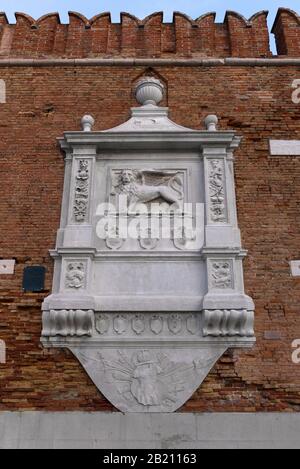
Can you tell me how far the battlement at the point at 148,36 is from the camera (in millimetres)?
9344

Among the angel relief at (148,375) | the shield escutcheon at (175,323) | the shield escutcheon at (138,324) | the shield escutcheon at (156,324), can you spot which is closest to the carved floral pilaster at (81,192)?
the shield escutcheon at (138,324)

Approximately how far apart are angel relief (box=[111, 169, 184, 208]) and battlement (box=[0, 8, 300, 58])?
252cm

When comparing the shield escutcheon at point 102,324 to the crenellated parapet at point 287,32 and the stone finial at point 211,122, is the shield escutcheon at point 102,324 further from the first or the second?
the crenellated parapet at point 287,32

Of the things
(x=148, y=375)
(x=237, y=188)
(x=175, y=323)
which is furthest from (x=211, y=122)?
(x=148, y=375)

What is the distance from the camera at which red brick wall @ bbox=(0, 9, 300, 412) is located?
641cm

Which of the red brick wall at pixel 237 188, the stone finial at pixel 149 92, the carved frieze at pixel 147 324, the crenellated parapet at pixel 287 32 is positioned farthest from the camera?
the crenellated parapet at pixel 287 32

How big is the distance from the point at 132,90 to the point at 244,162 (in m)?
2.04

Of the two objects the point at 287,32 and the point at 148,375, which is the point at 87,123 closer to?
the point at 148,375

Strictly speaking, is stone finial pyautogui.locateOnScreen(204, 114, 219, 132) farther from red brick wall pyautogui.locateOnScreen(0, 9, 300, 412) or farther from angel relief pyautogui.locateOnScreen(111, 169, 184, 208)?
angel relief pyautogui.locateOnScreen(111, 169, 184, 208)

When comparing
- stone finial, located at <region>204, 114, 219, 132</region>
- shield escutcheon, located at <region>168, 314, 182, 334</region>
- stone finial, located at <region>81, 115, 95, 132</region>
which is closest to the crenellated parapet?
stone finial, located at <region>204, 114, 219, 132</region>

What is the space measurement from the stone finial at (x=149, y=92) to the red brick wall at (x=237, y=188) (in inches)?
7.1

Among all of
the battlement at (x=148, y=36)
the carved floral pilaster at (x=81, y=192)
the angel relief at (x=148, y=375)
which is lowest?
the angel relief at (x=148, y=375)

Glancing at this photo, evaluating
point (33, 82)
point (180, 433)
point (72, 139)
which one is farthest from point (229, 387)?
point (33, 82)

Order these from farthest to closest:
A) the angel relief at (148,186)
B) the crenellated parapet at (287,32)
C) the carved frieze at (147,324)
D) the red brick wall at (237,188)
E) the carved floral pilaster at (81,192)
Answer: the crenellated parapet at (287,32), the angel relief at (148,186), the carved floral pilaster at (81,192), the carved frieze at (147,324), the red brick wall at (237,188)
